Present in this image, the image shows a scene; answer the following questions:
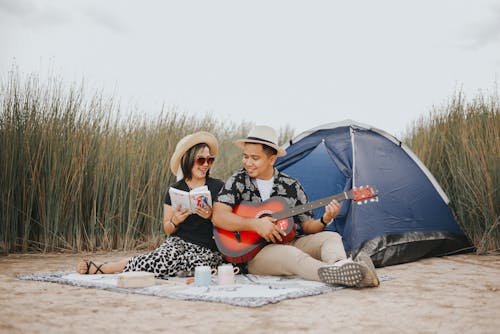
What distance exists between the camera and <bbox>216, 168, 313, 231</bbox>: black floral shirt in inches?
173

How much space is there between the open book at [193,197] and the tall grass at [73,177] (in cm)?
212

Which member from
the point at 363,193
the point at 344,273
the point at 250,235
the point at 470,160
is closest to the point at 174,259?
the point at 250,235

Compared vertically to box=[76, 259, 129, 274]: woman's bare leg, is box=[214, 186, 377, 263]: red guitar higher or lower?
higher

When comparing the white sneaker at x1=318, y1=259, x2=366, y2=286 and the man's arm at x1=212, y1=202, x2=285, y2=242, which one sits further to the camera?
the man's arm at x1=212, y1=202, x2=285, y2=242

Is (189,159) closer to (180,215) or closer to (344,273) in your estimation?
(180,215)

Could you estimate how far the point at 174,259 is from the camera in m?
4.36

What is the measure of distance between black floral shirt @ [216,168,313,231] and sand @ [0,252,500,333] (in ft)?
2.76

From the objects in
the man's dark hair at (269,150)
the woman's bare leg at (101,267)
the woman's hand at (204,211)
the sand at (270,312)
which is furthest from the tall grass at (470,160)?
the woman's bare leg at (101,267)

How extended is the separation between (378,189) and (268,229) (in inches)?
68.3

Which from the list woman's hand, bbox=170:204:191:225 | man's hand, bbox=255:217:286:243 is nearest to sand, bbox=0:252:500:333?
man's hand, bbox=255:217:286:243

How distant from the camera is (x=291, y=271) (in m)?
4.18

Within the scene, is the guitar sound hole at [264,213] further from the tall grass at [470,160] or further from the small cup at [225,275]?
the tall grass at [470,160]

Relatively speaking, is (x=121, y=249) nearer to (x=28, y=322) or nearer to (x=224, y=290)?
(x=224, y=290)

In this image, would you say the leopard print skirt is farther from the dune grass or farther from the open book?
the dune grass
